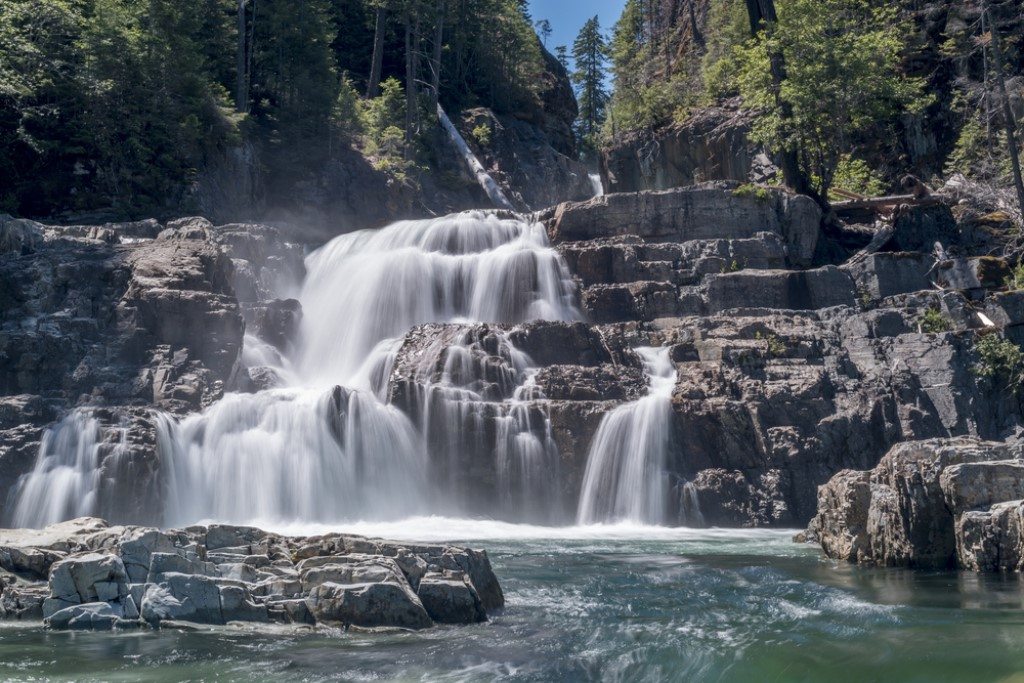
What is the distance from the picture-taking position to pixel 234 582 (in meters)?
9.42

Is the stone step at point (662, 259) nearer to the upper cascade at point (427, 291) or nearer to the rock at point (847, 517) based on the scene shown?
the upper cascade at point (427, 291)

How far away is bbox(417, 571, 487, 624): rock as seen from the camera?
31.3ft

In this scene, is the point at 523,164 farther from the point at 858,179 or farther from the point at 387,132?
the point at 858,179

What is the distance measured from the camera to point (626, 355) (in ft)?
73.7

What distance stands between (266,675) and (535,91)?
151 feet

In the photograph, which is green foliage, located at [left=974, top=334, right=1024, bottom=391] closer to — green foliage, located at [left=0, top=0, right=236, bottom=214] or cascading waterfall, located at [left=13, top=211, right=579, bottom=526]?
cascading waterfall, located at [left=13, top=211, right=579, bottom=526]

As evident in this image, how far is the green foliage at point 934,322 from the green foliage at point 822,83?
854cm

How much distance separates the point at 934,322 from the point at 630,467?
8236 millimetres

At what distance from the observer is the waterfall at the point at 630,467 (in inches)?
774

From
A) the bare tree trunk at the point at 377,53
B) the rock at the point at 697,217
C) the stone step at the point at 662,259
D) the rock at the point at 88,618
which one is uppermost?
the bare tree trunk at the point at 377,53

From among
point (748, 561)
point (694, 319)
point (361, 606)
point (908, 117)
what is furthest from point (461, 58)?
point (361, 606)

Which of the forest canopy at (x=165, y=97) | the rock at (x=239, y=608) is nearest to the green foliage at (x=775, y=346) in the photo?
the rock at (x=239, y=608)

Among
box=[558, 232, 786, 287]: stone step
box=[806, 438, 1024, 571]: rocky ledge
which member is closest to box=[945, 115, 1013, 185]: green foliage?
box=[558, 232, 786, 287]: stone step

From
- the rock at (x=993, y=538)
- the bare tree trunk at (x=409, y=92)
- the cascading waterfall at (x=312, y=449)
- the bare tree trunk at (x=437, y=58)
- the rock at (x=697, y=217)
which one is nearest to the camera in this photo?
the rock at (x=993, y=538)
